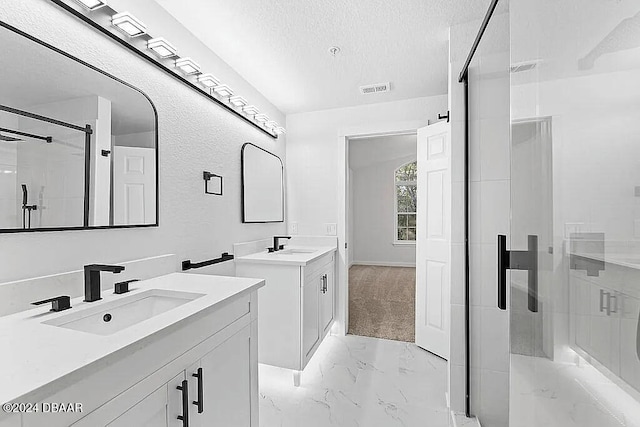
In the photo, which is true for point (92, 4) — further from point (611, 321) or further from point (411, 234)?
point (411, 234)

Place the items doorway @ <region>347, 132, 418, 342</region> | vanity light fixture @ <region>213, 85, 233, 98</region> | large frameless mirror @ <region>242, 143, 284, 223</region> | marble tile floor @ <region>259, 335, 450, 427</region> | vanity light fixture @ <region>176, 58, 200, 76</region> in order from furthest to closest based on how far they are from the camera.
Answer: doorway @ <region>347, 132, 418, 342</region> → large frameless mirror @ <region>242, 143, 284, 223</region> → vanity light fixture @ <region>213, 85, 233, 98</region> → marble tile floor @ <region>259, 335, 450, 427</region> → vanity light fixture @ <region>176, 58, 200, 76</region>

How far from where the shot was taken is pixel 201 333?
1044 mm

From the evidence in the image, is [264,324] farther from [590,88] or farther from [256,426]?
[590,88]

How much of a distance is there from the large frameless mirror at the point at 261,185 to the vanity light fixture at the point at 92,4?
50.6 inches

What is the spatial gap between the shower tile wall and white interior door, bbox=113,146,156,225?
165cm

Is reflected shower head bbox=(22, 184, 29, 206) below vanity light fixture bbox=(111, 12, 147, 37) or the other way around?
below

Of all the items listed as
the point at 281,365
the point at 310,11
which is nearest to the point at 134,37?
the point at 310,11

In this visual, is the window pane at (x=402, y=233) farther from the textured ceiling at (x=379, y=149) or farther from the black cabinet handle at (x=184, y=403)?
the black cabinet handle at (x=184, y=403)

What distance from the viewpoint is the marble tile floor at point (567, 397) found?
49cm

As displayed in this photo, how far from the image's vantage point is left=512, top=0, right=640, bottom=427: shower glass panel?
1.57ft

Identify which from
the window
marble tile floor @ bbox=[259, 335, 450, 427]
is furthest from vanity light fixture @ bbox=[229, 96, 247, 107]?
the window

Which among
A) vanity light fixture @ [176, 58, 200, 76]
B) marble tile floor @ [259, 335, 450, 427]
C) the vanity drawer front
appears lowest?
marble tile floor @ [259, 335, 450, 427]

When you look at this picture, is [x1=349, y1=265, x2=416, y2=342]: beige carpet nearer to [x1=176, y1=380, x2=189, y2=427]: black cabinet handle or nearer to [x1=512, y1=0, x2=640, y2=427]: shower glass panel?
[x1=512, y1=0, x2=640, y2=427]: shower glass panel

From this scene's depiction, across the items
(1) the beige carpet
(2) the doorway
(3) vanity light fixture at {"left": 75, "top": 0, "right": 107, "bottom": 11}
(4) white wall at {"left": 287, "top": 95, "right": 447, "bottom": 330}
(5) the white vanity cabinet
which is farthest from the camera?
(2) the doorway
